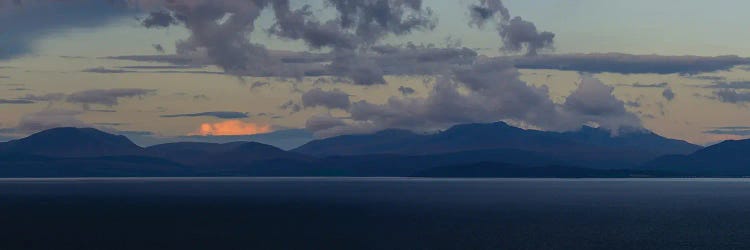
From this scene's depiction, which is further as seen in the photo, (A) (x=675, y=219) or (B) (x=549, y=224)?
(A) (x=675, y=219)

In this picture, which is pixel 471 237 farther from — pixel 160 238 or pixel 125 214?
pixel 125 214

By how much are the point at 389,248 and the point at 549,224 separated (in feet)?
159

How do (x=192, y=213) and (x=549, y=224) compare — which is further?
(x=192, y=213)

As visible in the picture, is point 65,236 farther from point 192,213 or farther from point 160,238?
point 192,213

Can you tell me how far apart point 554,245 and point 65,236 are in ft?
207

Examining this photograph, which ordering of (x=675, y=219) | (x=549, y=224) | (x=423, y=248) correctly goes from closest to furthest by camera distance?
(x=423, y=248)
(x=549, y=224)
(x=675, y=219)

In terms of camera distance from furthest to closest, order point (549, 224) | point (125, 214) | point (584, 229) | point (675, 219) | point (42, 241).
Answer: point (125, 214), point (675, 219), point (549, 224), point (584, 229), point (42, 241)

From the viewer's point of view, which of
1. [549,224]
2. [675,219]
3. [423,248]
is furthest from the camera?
[675,219]

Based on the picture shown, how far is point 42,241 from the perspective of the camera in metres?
123

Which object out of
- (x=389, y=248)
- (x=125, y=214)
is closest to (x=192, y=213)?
(x=125, y=214)

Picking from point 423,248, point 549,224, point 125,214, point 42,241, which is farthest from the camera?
point 125,214

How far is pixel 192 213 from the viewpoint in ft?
612

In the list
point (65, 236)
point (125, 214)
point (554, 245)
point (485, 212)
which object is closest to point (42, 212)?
point (125, 214)

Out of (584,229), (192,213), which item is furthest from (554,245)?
(192,213)
